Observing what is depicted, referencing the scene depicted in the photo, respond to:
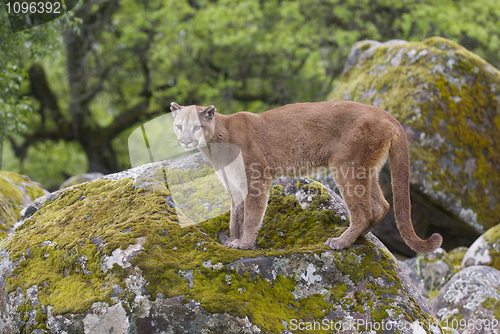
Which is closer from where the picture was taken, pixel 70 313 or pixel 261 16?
pixel 70 313

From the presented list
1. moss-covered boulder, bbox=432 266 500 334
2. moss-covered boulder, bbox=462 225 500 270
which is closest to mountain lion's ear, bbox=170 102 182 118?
moss-covered boulder, bbox=432 266 500 334

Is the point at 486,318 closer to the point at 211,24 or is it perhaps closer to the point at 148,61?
the point at 211,24

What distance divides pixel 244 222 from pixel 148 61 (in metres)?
15.9

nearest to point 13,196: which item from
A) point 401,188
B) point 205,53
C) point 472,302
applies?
point 401,188

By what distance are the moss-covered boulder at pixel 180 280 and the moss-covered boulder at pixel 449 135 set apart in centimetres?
433

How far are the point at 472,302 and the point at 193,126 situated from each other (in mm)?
4593

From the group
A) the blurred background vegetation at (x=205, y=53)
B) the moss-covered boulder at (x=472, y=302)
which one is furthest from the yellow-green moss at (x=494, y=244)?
the blurred background vegetation at (x=205, y=53)

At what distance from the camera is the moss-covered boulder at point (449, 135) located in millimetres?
8297

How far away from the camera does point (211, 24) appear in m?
15.5

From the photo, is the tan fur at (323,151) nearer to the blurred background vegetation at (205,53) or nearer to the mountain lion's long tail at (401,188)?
the mountain lion's long tail at (401,188)

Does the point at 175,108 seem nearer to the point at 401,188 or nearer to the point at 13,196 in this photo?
the point at 401,188

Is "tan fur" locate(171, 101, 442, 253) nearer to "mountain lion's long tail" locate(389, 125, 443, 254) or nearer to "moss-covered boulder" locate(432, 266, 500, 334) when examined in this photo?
"mountain lion's long tail" locate(389, 125, 443, 254)

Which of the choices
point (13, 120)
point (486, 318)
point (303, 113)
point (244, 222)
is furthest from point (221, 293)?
point (13, 120)

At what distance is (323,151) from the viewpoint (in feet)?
15.8
